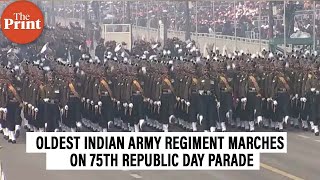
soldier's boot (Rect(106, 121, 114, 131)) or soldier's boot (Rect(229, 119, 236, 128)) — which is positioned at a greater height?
soldier's boot (Rect(106, 121, 114, 131))

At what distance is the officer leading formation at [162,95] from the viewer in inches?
1035

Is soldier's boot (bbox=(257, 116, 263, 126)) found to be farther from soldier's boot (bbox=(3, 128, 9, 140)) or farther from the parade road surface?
soldier's boot (bbox=(3, 128, 9, 140))

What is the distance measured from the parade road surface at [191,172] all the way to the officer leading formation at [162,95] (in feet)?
7.25

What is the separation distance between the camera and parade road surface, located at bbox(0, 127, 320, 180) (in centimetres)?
2066

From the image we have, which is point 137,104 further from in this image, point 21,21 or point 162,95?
point 21,21

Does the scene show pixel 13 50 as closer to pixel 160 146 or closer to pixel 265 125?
pixel 265 125

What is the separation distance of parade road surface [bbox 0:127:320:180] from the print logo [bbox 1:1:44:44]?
109 inches

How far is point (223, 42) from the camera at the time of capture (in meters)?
46.5

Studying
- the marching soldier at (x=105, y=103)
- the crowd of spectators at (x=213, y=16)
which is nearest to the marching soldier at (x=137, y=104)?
the marching soldier at (x=105, y=103)

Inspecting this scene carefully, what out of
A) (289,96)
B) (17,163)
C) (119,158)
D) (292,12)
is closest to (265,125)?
(289,96)

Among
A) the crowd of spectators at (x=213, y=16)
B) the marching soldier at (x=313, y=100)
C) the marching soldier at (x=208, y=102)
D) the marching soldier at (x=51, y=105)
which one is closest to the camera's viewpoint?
the marching soldier at (x=51, y=105)

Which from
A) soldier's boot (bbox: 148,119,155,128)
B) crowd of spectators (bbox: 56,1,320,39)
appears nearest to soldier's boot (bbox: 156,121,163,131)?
soldier's boot (bbox: 148,119,155,128)

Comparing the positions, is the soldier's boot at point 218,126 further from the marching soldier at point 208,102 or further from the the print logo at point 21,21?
the the print logo at point 21,21

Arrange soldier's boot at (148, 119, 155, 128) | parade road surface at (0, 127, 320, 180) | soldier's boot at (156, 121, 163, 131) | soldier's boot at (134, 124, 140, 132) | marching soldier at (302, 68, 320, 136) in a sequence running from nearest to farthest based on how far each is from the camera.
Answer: parade road surface at (0, 127, 320, 180) < soldier's boot at (134, 124, 140, 132) < marching soldier at (302, 68, 320, 136) < soldier's boot at (156, 121, 163, 131) < soldier's boot at (148, 119, 155, 128)
